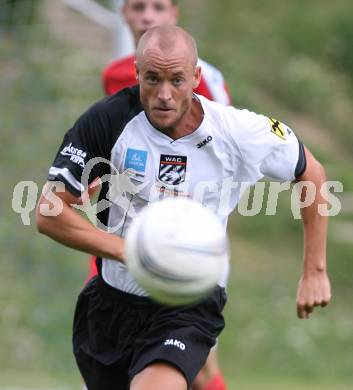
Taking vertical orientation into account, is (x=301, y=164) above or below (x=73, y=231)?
above

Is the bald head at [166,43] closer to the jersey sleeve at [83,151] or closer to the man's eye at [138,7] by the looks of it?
the jersey sleeve at [83,151]

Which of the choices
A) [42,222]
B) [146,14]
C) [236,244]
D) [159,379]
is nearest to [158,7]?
[146,14]

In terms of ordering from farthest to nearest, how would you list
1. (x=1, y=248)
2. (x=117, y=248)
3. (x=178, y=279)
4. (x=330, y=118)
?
(x=330, y=118) < (x=1, y=248) < (x=117, y=248) < (x=178, y=279)

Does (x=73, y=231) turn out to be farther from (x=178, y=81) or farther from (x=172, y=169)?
(x=178, y=81)

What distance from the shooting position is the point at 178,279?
14.2ft

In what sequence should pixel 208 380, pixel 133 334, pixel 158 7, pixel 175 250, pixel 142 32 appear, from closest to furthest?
pixel 175 250, pixel 133 334, pixel 208 380, pixel 142 32, pixel 158 7

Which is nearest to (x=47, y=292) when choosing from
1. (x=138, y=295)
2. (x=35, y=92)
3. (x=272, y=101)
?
(x=35, y=92)

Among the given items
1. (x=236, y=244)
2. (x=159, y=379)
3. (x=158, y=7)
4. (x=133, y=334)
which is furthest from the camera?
(x=236, y=244)

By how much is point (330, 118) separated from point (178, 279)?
1313 centimetres

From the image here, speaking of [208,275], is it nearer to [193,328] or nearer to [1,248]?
[193,328]

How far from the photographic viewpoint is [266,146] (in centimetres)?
512

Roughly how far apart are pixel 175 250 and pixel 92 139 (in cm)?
87

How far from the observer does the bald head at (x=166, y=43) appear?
16.0 ft

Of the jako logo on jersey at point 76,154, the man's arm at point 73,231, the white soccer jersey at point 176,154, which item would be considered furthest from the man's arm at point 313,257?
the jako logo on jersey at point 76,154
